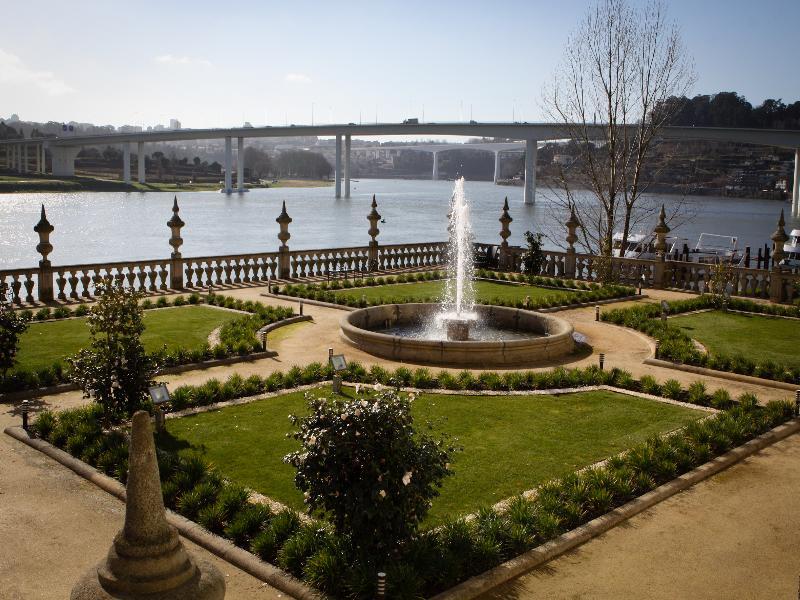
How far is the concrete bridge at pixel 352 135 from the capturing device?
7725 cm

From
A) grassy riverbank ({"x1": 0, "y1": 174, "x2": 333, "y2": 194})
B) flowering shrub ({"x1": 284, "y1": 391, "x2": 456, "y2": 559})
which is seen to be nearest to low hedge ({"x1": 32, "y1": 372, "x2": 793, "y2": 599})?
flowering shrub ({"x1": 284, "y1": 391, "x2": 456, "y2": 559})

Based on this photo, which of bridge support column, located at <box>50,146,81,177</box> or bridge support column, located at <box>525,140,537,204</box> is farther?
bridge support column, located at <box>50,146,81,177</box>

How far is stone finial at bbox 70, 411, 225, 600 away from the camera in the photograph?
5.66 m

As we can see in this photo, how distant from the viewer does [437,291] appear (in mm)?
27703

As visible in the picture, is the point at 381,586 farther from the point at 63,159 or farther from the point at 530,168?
the point at 63,159

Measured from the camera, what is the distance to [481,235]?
74875mm

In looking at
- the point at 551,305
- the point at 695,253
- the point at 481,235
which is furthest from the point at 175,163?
the point at 551,305

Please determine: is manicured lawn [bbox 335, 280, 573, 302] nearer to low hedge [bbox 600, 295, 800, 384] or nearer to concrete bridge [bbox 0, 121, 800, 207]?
low hedge [bbox 600, 295, 800, 384]

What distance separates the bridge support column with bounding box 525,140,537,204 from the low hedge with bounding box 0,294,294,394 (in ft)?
219

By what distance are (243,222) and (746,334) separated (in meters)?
67.2

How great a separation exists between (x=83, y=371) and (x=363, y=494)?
20.7ft

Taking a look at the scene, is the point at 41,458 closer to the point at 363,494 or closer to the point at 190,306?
the point at 363,494

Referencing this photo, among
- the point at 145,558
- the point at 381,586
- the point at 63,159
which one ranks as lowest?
the point at 381,586

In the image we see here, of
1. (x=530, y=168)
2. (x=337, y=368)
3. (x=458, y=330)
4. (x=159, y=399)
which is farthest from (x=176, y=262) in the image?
(x=530, y=168)
